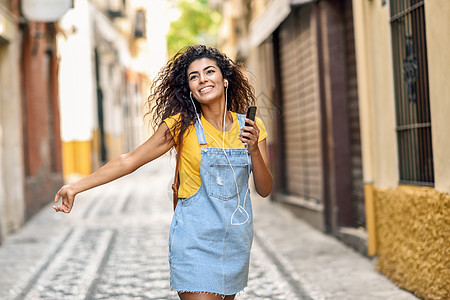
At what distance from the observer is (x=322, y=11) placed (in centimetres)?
918

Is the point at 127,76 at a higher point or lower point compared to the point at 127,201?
higher

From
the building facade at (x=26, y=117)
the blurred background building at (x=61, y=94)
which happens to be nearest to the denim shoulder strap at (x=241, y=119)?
the blurred background building at (x=61, y=94)

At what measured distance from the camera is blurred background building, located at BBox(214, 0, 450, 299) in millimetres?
5207

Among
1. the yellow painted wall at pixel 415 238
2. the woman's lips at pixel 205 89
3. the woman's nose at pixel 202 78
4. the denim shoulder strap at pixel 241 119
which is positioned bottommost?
the yellow painted wall at pixel 415 238

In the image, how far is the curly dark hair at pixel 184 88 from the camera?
3570mm

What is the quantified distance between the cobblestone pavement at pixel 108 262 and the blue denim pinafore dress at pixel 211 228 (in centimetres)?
29

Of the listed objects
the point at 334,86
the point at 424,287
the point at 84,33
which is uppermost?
the point at 84,33

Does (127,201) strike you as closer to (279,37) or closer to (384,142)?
(279,37)

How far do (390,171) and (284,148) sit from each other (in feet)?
21.7

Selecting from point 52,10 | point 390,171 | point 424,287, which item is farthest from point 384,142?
point 52,10

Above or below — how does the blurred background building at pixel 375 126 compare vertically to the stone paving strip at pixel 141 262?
above

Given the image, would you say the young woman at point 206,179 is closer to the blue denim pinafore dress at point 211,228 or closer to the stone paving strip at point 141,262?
the blue denim pinafore dress at point 211,228

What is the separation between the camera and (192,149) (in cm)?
345

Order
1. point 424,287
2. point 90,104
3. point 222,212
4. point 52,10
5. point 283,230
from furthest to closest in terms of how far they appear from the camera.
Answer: point 90,104
point 52,10
point 283,230
point 424,287
point 222,212
